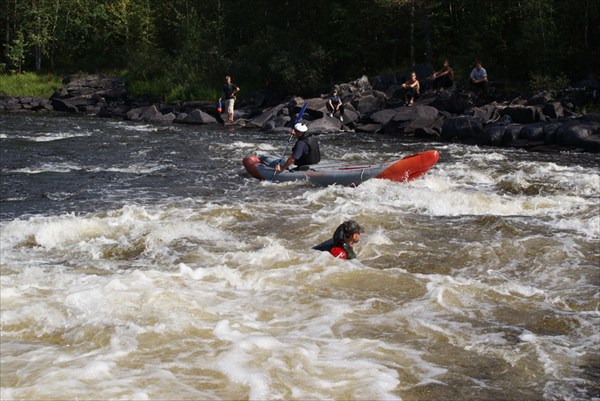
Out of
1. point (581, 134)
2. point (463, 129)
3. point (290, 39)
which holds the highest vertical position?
point (290, 39)

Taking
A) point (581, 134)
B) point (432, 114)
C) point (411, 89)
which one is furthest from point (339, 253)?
point (411, 89)

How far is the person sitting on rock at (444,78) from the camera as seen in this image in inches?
912

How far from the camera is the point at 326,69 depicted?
30.4 meters

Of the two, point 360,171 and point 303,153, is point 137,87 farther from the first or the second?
point 360,171

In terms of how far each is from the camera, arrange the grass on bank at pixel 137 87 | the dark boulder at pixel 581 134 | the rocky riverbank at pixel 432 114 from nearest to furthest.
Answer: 1. the dark boulder at pixel 581 134
2. the rocky riverbank at pixel 432 114
3. the grass on bank at pixel 137 87

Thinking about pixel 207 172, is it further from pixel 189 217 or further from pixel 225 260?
pixel 225 260

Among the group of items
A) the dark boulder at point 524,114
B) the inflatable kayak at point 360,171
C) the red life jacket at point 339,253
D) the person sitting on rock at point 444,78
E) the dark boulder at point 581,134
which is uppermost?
the person sitting on rock at point 444,78

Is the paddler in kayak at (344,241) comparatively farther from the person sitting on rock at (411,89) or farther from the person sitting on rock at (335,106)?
the person sitting on rock at (411,89)

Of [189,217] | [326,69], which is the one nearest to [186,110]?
[326,69]

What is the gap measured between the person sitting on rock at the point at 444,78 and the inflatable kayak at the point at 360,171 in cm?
1171

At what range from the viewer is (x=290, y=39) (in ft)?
103

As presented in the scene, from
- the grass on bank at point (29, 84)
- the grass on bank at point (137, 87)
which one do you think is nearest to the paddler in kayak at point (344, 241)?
the grass on bank at point (137, 87)

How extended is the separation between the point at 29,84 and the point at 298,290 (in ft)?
111

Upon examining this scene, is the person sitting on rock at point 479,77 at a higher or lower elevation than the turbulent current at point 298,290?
higher
